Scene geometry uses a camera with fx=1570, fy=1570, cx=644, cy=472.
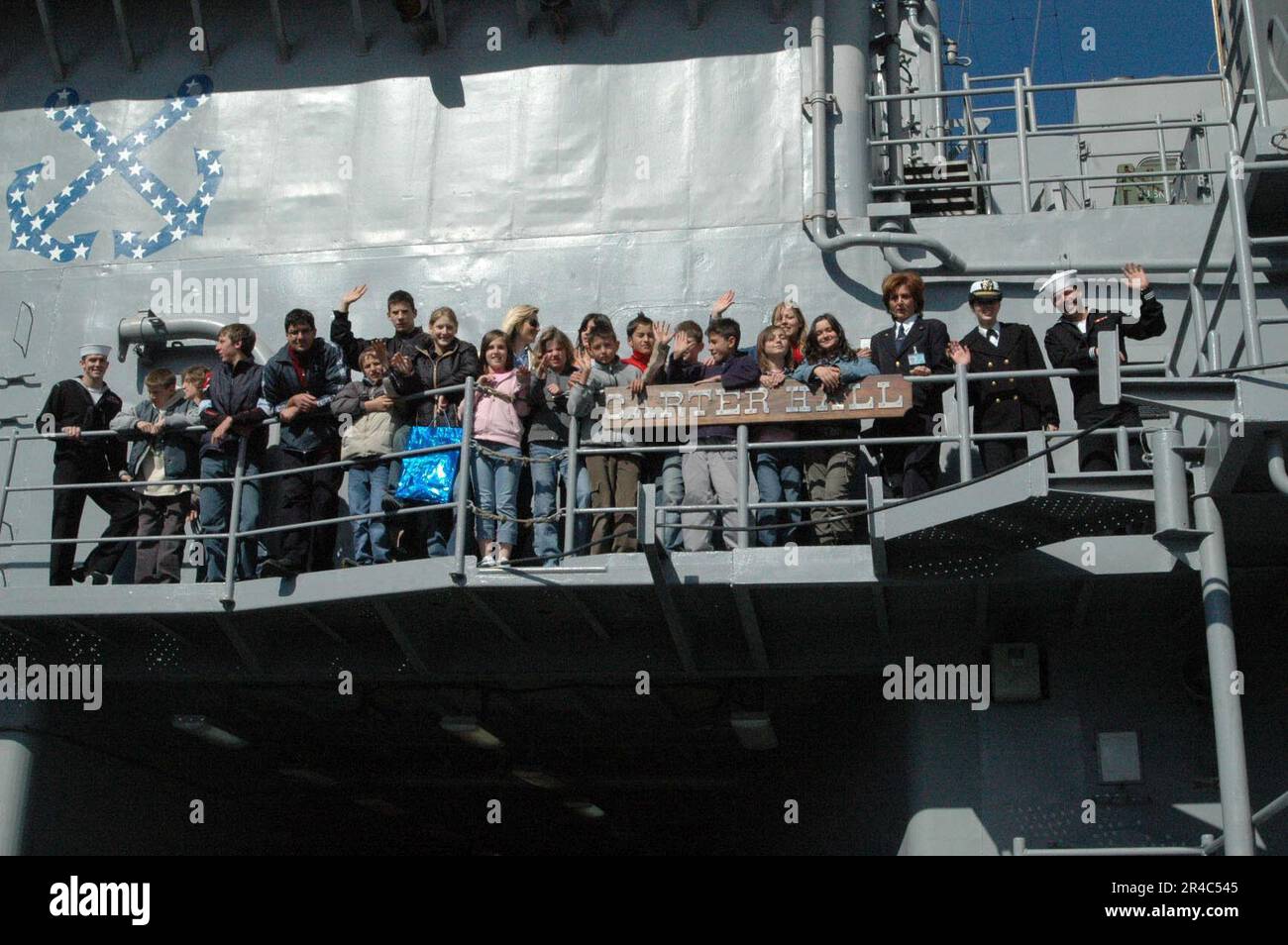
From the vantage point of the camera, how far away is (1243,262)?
7.71 metres

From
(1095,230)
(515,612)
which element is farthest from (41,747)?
(1095,230)

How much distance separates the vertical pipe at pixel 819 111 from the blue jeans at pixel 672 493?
241cm

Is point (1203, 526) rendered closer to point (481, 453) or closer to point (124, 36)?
point (481, 453)

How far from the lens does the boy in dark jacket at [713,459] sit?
8.90m

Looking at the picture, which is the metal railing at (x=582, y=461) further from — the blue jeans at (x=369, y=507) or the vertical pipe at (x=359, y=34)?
the vertical pipe at (x=359, y=34)

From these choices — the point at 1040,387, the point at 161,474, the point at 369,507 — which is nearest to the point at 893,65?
the point at 1040,387

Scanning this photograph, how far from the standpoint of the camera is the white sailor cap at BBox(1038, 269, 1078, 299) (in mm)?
9656

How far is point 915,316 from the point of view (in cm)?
935

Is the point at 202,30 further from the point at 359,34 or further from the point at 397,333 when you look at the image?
the point at 397,333

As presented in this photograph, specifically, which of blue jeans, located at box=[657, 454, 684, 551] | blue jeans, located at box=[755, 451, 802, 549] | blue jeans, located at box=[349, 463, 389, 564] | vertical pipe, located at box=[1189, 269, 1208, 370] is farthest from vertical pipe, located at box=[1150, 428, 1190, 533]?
blue jeans, located at box=[349, 463, 389, 564]

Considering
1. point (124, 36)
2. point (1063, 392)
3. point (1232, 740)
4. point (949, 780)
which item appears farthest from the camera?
point (124, 36)
